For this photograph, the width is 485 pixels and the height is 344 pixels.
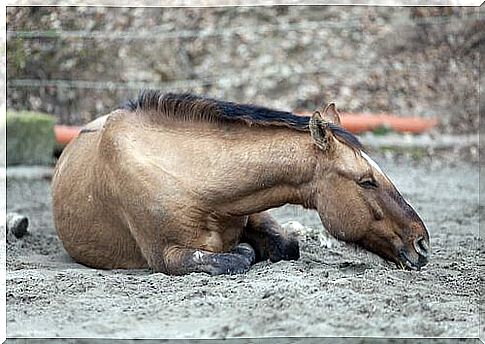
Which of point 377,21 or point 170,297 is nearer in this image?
point 170,297

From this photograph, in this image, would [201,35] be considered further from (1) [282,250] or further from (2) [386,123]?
(1) [282,250]

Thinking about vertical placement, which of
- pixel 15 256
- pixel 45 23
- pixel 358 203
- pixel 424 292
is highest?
pixel 45 23

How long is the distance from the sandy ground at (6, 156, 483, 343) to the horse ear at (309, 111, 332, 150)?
0.60 metres

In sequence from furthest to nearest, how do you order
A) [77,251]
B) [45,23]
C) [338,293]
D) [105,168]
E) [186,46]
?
1. [186,46]
2. [45,23]
3. [77,251]
4. [105,168]
5. [338,293]

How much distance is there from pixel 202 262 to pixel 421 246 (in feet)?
3.58

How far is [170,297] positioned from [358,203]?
1.12 m

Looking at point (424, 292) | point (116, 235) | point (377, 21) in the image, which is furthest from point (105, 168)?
point (377, 21)

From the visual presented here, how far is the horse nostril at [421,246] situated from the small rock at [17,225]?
2879 mm

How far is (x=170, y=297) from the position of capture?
3920 millimetres

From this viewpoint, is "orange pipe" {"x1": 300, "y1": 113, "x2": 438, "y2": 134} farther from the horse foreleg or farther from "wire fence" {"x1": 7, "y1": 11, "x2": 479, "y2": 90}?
the horse foreleg

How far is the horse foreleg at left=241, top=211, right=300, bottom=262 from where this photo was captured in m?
5.02

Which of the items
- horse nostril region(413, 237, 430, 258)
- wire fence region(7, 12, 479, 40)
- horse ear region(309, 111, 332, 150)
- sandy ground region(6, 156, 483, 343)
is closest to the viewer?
sandy ground region(6, 156, 483, 343)

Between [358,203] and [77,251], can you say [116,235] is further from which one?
[358,203]

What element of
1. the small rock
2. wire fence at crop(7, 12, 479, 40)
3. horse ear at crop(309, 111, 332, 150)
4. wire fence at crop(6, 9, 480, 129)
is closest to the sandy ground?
the small rock
